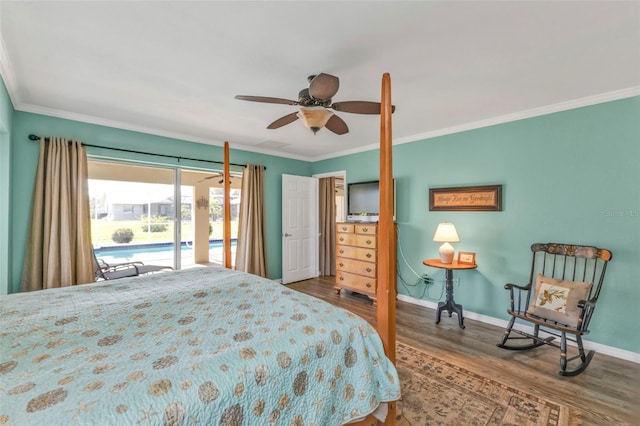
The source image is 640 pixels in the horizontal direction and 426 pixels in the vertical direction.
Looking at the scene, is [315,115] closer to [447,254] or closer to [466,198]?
[447,254]

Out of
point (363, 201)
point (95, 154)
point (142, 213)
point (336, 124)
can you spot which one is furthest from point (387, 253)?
point (142, 213)

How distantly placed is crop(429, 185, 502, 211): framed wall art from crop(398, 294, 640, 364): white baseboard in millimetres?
1304

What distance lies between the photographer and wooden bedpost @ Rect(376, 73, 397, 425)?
5.27ft

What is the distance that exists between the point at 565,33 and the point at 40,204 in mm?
4785

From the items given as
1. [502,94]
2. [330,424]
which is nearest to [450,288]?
[502,94]

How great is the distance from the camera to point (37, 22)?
5.42 feet

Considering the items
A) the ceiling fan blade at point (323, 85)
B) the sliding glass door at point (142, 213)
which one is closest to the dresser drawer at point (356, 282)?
the sliding glass door at point (142, 213)

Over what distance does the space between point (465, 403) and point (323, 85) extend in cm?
237

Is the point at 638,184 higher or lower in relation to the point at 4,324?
higher

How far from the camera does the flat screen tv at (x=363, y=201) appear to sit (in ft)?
14.3

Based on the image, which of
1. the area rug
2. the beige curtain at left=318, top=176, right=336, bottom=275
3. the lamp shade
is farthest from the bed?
the beige curtain at left=318, top=176, right=336, bottom=275

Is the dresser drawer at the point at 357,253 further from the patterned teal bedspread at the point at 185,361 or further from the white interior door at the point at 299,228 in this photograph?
the patterned teal bedspread at the point at 185,361

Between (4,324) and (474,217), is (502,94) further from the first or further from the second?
(4,324)

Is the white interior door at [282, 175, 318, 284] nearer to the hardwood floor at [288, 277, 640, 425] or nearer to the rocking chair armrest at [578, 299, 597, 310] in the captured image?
the hardwood floor at [288, 277, 640, 425]
